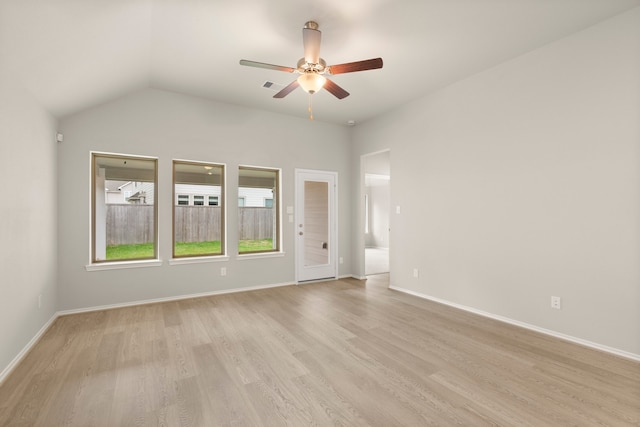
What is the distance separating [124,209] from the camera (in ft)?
14.4

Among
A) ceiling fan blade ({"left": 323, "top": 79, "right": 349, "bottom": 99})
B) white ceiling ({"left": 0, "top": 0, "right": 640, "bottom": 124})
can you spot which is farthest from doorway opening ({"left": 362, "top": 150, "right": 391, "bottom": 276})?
ceiling fan blade ({"left": 323, "top": 79, "right": 349, "bottom": 99})

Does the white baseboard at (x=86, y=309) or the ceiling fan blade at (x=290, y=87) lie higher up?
the ceiling fan blade at (x=290, y=87)

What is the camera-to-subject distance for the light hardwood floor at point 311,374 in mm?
A: 1938

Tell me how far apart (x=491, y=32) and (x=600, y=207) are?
2.04 metres

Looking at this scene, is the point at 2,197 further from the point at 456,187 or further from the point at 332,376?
the point at 456,187

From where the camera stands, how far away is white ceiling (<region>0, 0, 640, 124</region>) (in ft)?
7.92

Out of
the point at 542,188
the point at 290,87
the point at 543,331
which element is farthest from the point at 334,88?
the point at 543,331

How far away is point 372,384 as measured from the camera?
2.28 m

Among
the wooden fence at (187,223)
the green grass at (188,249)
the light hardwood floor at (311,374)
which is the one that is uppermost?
the wooden fence at (187,223)

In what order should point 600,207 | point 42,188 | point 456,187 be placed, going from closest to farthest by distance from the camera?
point 600,207 → point 42,188 → point 456,187

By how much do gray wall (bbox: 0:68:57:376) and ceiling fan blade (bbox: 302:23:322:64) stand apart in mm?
2409

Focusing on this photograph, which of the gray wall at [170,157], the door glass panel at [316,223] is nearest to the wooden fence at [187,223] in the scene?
the gray wall at [170,157]

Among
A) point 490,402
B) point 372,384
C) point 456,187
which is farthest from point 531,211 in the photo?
point 372,384

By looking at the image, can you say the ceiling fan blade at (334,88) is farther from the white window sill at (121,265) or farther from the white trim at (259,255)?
the white window sill at (121,265)
